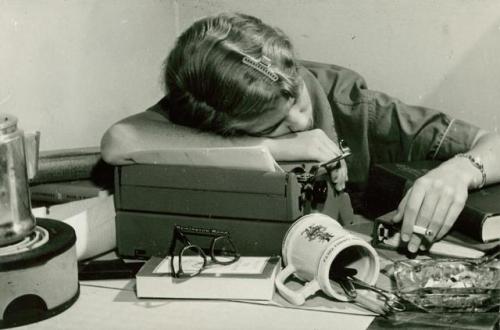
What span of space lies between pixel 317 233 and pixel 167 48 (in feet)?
3.32

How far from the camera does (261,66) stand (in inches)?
43.4

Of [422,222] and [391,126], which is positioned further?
[391,126]

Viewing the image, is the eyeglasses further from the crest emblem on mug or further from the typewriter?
the crest emblem on mug

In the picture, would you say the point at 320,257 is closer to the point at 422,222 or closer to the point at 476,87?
the point at 422,222

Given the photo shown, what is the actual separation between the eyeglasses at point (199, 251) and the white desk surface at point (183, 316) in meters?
0.06

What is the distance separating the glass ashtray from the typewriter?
190 millimetres

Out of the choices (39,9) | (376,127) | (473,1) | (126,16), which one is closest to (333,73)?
(376,127)

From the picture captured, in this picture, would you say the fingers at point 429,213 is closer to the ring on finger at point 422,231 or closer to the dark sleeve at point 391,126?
the ring on finger at point 422,231

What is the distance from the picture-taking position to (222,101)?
1133 millimetres

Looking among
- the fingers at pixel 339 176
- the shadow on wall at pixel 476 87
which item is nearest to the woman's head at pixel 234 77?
the fingers at pixel 339 176

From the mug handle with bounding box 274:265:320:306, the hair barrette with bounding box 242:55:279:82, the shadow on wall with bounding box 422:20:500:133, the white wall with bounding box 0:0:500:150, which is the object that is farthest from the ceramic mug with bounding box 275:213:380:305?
the shadow on wall with bounding box 422:20:500:133

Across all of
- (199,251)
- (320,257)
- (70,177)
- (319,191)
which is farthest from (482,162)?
(70,177)

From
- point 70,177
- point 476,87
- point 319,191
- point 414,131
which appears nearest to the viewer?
point 319,191

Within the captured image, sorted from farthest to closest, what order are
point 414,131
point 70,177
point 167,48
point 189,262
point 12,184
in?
point 167,48 → point 414,131 → point 70,177 → point 189,262 → point 12,184
